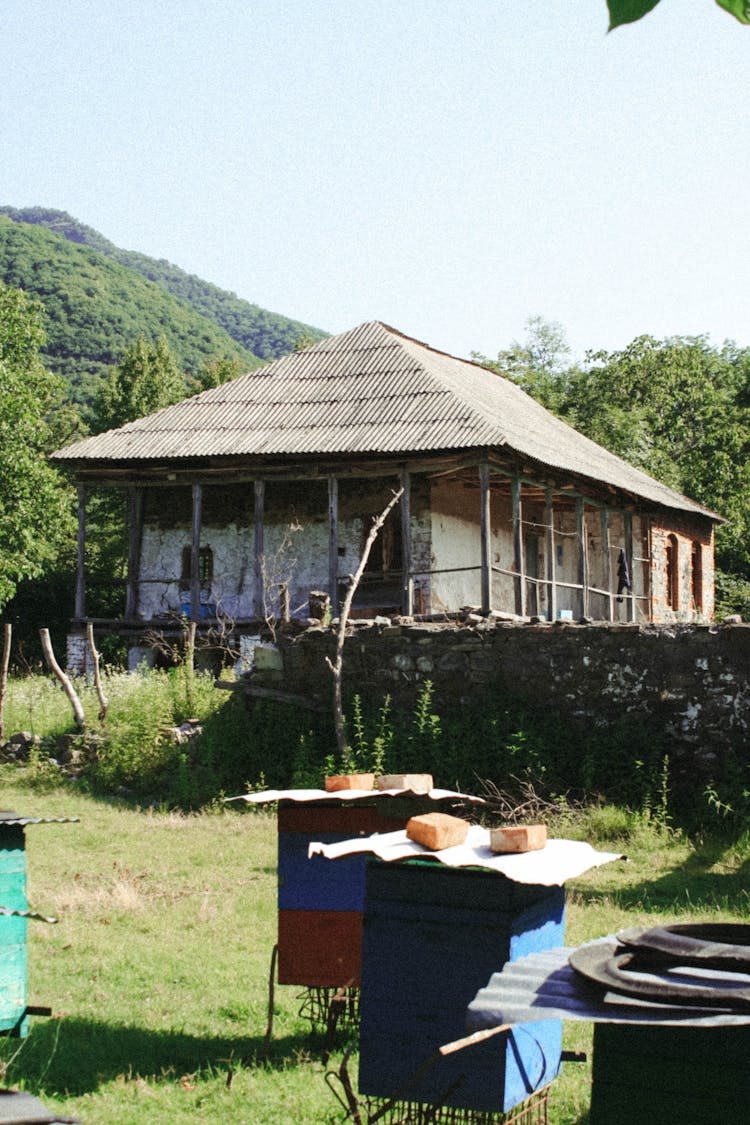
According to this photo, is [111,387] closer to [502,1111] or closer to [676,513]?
[676,513]

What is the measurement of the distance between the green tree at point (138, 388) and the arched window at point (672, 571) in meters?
18.2

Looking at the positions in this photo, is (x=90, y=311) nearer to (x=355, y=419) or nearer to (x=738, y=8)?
(x=355, y=419)

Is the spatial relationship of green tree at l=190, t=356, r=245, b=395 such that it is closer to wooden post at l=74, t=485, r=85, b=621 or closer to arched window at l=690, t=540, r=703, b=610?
arched window at l=690, t=540, r=703, b=610

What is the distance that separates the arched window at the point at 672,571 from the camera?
28.9 metres

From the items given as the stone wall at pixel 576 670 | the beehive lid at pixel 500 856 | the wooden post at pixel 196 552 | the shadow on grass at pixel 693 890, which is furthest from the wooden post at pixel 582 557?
the beehive lid at pixel 500 856

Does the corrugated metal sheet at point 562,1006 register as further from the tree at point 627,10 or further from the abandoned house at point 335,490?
the abandoned house at point 335,490

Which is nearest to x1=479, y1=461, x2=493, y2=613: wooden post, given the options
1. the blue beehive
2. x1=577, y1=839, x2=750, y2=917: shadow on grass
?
x1=577, y1=839, x2=750, y2=917: shadow on grass

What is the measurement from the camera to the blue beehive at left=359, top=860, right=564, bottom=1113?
455cm

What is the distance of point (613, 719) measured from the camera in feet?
41.9

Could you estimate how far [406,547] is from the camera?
19.8 metres

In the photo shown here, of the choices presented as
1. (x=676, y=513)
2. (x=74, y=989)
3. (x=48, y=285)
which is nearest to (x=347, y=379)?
(x=676, y=513)

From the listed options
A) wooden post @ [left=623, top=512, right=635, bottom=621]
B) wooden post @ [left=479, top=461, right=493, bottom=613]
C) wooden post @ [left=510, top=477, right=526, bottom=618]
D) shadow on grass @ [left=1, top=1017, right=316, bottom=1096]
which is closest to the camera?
shadow on grass @ [left=1, top=1017, right=316, bottom=1096]

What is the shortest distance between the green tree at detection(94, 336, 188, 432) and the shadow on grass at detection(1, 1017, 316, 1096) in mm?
33935

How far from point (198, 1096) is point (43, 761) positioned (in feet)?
34.6
